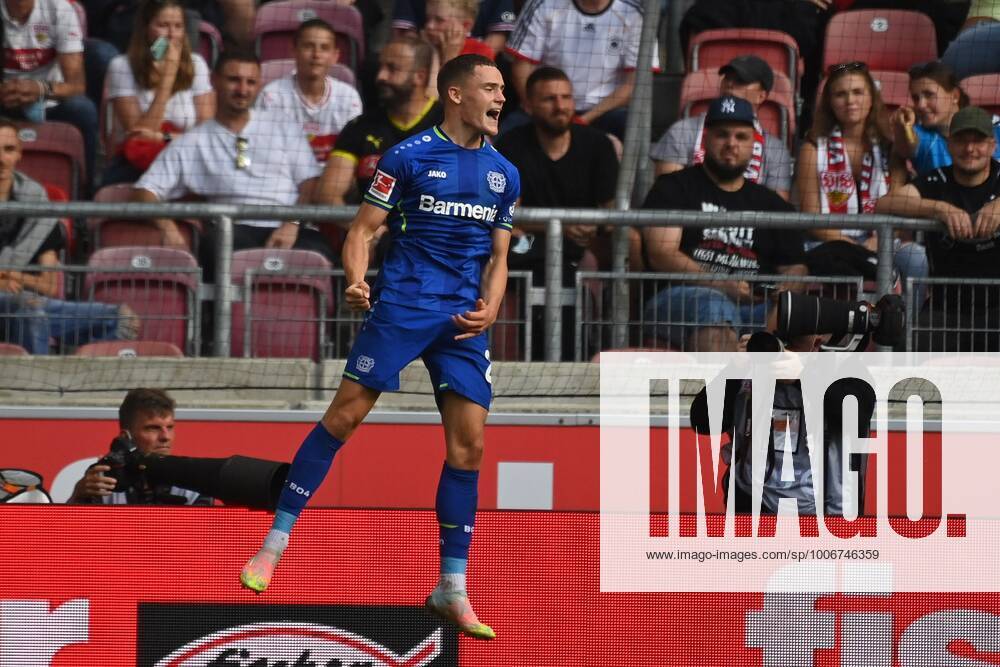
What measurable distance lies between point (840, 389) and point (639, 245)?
7.10ft

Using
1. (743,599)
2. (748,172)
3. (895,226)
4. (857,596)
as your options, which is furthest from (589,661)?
(748,172)

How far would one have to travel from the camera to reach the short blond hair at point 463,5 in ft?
31.2

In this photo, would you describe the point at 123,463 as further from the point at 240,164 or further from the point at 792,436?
the point at 240,164

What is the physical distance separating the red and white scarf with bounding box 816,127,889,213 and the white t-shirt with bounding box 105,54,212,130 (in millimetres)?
3570

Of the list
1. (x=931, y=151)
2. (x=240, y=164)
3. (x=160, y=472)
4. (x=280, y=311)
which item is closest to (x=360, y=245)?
(x=160, y=472)

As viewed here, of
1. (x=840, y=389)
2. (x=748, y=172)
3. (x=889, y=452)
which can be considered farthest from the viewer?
(x=748, y=172)

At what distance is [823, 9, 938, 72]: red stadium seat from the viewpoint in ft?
32.2

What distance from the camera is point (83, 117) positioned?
9.51 meters

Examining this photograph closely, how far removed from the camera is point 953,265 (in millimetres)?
7734

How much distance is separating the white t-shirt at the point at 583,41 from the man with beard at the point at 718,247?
1224mm

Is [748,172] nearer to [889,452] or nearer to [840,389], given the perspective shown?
[889,452]

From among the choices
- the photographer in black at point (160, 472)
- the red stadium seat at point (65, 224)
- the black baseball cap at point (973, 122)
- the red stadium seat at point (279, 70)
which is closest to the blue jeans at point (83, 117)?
the red stadium seat at point (65, 224)

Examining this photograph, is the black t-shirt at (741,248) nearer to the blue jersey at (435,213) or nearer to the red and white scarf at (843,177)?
the red and white scarf at (843,177)

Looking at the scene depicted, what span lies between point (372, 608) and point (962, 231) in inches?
143
